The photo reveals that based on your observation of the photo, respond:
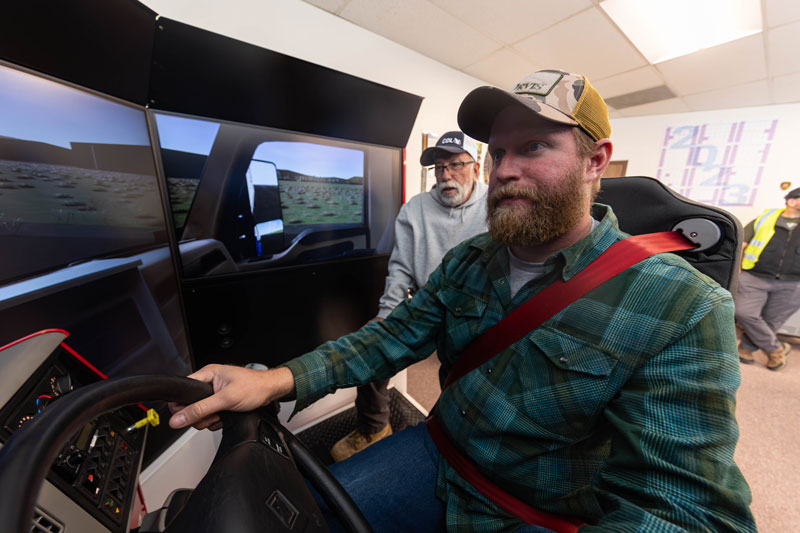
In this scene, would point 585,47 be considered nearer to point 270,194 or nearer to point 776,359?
point 270,194

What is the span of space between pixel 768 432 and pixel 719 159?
3.81 m

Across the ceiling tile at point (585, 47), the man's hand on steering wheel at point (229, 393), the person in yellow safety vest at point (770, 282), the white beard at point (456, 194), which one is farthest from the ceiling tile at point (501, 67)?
the person in yellow safety vest at point (770, 282)

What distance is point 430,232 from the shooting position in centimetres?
177

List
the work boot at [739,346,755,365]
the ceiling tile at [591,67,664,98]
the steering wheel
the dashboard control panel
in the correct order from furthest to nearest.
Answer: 1. the work boot at [739,346,755,365]
2. the ceiling tile at [591,67,664,98]
3. the dashboard control panel
4. the steering wheel

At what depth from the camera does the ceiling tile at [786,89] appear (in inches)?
117

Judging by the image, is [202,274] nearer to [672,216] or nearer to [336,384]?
[336,384]

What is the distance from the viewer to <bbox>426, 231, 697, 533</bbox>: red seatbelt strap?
718mm

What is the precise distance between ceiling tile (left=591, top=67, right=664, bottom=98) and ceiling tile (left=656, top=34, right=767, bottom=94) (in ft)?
0.25

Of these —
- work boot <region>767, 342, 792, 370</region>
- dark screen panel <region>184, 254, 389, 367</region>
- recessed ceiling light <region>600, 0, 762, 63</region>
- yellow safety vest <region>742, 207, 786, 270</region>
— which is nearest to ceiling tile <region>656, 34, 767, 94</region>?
recessed ceiling light <region>600, 0, 762, 63</region>

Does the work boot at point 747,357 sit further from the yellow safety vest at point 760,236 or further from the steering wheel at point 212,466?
the steering wheel at point 212,466

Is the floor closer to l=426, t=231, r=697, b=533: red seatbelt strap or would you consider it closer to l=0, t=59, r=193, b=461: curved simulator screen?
l=426, t=231, r=697, b=533: red seatbelt strap

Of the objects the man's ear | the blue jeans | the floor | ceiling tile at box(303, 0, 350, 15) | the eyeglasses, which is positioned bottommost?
the floor

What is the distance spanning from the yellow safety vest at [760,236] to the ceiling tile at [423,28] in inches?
142

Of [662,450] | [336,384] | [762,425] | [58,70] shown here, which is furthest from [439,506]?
[762,425]
